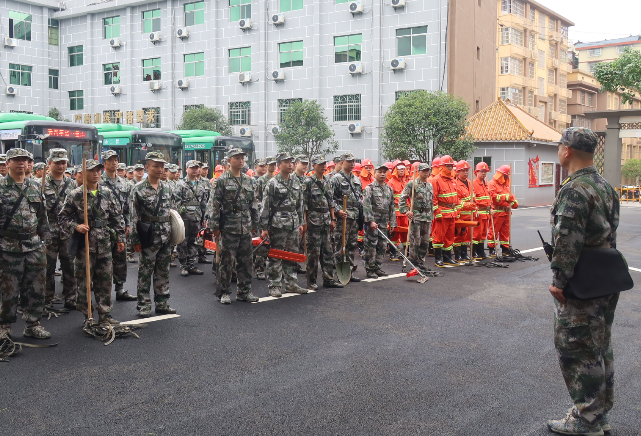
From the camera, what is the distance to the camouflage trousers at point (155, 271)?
7738 millimetres

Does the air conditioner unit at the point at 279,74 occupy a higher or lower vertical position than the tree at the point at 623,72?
higher

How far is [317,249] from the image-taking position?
9.66 m

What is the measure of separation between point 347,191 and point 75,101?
41457 millimetres

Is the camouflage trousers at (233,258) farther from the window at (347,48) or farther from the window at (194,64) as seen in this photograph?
the window at (194,64)

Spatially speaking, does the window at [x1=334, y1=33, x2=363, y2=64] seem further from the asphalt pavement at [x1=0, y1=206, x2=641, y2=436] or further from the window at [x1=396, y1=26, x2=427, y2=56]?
the asphalt pavement at [x1=0, y1=206, x2=641, y2=436]

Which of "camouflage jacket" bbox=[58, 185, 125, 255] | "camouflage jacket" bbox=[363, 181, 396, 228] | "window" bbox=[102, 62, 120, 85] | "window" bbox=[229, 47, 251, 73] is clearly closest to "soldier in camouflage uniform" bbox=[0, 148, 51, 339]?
"camouflage jacket" bbox=[58, 185, 125, 255]

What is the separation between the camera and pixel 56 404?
4785 millimetres

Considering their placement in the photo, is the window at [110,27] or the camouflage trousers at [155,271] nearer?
the camouflage trousers at [155,271]

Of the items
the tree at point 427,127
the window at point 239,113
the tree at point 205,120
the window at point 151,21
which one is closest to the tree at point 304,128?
the tree at point 205,120

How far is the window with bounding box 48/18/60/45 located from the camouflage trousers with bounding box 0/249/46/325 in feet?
149

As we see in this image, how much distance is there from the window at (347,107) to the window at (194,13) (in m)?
11.7

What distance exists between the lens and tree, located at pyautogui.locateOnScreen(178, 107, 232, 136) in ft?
118

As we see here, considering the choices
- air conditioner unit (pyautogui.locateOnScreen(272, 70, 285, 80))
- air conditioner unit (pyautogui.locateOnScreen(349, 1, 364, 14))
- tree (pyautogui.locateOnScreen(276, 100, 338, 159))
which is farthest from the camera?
air conditioner unit (pyautogui.locateOnScreen(272, 70, 285, 80))

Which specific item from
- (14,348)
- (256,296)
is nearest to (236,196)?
(256,296)
